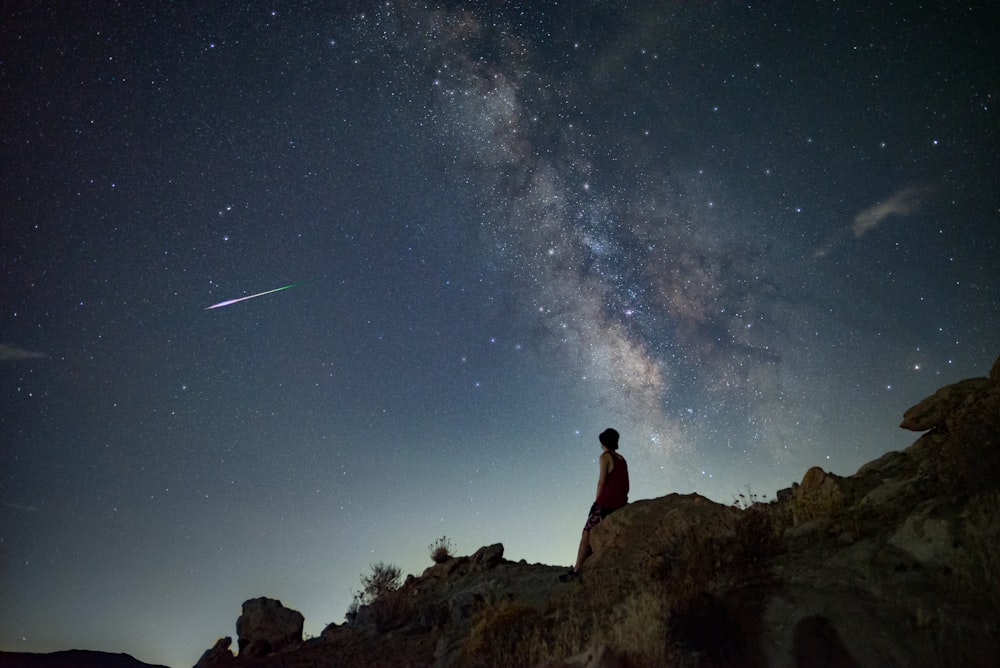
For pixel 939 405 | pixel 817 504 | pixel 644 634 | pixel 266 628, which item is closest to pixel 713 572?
pixel 644 634

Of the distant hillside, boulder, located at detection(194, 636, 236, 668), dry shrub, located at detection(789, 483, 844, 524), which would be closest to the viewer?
dry shrub, located at detection(789, 483, 844, 524)

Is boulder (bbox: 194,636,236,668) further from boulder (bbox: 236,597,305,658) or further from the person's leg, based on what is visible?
the person's leg

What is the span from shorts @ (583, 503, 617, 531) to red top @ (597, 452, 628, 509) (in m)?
0.09

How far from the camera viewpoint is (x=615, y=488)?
995 centimetres

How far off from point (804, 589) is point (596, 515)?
5.23m

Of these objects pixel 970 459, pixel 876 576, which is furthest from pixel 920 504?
pixel 876 576

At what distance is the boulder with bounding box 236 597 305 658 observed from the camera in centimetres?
1223

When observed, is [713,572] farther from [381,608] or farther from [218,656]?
[218,656]

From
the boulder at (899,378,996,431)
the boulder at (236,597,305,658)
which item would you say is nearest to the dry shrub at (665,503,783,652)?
the boulder at (899,378,996,431)

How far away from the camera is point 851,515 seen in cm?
643

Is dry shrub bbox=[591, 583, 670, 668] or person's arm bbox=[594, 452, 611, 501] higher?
person's arm bbox=[594, 452, 611, 501]

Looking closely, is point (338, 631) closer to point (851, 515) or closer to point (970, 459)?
point (851, 515)

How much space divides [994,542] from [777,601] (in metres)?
1.79

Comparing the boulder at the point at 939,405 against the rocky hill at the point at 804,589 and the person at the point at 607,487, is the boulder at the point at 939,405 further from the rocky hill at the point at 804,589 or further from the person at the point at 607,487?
the person at the point at 607,487
